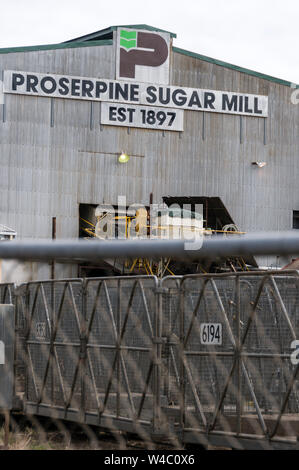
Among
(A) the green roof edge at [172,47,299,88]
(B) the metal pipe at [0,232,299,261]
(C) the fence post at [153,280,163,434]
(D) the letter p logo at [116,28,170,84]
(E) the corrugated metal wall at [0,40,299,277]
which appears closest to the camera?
(B) the metal pipe at [0,232,299,261]

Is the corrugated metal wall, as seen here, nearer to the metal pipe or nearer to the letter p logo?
the letter p logo

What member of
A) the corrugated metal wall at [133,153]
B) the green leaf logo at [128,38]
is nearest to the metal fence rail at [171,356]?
the corrugated metal wall at [133,153]

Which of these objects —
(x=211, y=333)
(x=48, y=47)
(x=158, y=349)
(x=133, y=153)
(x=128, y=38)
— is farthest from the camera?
(x=128, y=38)

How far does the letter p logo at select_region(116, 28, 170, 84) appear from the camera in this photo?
1524 inches

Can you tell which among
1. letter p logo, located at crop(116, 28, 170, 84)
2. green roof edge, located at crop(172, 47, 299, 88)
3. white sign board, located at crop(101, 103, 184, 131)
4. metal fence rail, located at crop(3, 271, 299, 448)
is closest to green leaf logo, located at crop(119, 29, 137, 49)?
letter p logo, located at crop(116, 28, 170, 84)

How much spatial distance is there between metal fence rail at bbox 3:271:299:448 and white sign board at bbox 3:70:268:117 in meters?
24.7

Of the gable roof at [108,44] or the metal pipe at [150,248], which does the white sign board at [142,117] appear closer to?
the gable roof at [108,44]

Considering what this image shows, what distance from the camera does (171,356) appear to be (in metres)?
11.5

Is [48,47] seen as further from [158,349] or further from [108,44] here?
[158,349]

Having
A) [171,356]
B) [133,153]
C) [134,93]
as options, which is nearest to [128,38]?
[134,93]

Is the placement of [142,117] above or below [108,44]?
below

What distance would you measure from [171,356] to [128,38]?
2960cm

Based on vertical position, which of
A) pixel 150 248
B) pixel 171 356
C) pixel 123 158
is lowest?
pixel 171 356

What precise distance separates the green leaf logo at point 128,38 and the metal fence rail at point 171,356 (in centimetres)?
2660
